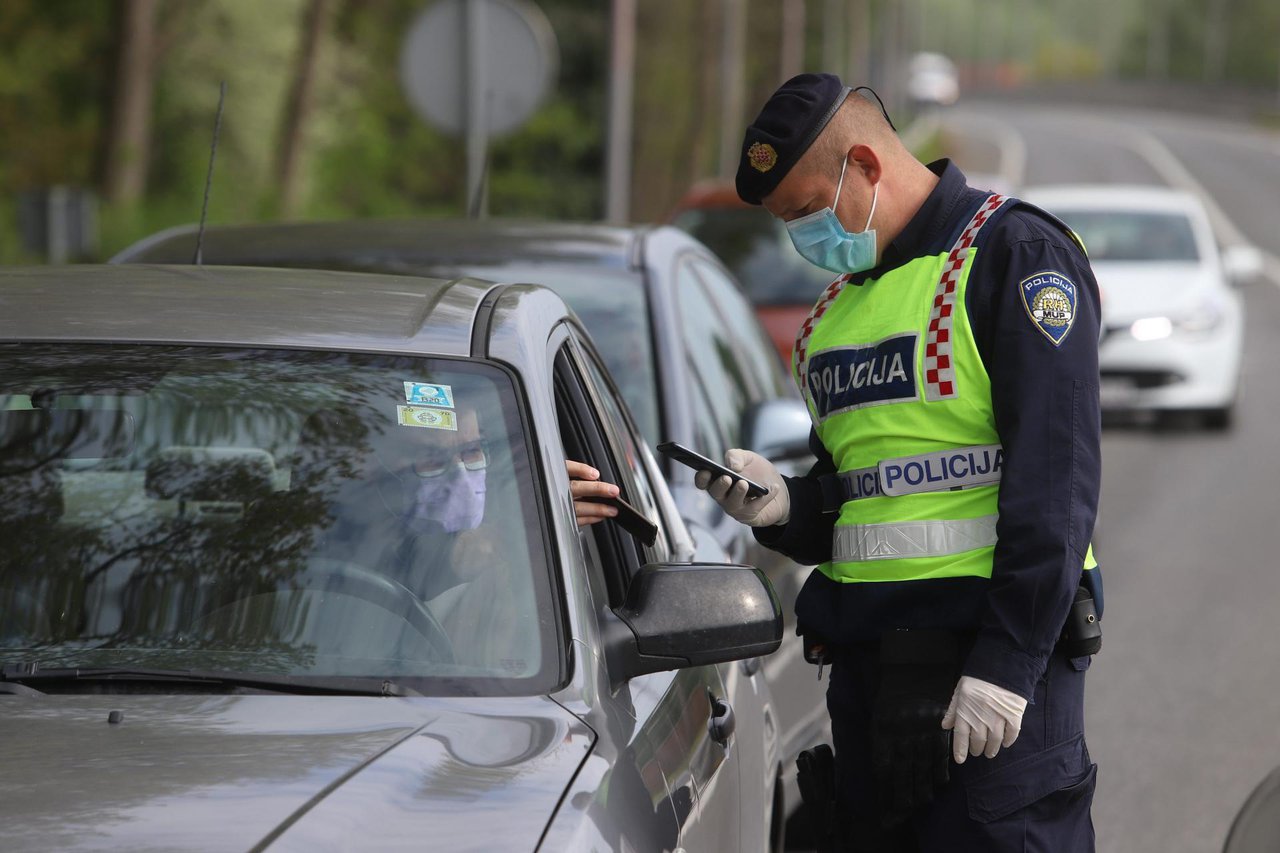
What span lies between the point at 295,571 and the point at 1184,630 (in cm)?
640

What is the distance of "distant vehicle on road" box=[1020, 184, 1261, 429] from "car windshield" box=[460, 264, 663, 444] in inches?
372

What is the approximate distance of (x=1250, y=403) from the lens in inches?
683

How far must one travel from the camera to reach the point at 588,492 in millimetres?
3395

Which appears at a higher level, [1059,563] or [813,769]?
[1059,563]

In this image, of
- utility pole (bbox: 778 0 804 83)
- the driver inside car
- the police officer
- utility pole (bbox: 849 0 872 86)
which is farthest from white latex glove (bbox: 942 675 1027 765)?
utility pole (bbox: 849 0 872 86)

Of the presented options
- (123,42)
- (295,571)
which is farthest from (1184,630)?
(123,42)

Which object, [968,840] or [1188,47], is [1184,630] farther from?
[1188,47]

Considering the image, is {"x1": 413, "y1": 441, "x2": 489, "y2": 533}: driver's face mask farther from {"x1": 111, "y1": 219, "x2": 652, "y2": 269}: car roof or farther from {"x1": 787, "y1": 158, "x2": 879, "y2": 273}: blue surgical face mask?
{"x1": 111, "y1": 219, "x2": 652, "y2": 269}: car roof

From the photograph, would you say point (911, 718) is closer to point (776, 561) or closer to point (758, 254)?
point (776, 561)

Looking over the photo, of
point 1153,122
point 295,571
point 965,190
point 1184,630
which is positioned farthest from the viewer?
point 1153,122

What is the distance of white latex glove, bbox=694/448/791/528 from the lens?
11.1ft

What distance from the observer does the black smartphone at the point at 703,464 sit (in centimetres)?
319

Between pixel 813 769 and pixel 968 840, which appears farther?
pixel 813 769

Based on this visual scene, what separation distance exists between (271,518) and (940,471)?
3.38ft
